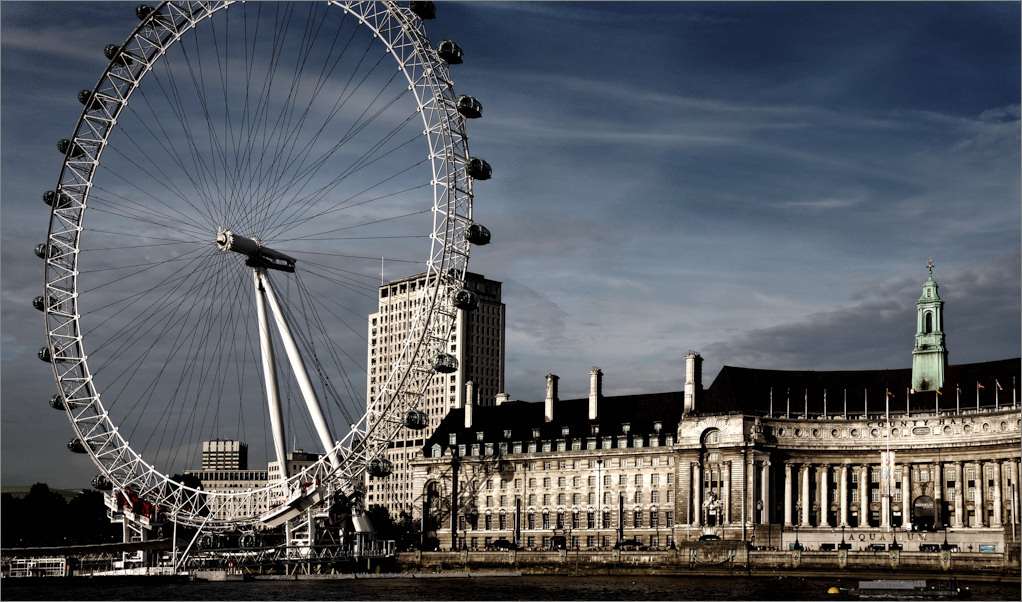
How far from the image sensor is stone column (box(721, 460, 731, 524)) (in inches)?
4909

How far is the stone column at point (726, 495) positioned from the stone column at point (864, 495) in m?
13.7

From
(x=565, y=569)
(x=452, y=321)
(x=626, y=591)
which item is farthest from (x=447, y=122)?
(x=565, y=569)

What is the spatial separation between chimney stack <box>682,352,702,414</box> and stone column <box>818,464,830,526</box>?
14.4 metres

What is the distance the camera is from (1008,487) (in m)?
118

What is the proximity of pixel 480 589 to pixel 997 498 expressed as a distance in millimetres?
56936

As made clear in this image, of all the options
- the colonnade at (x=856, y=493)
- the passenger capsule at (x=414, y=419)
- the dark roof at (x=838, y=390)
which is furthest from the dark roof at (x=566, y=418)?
the passenger capsule at (x=414, y=419)

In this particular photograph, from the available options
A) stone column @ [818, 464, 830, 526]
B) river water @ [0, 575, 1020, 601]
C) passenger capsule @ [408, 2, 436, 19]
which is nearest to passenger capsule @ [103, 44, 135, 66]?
passenger capsule @ [408, 2, 436, 19]

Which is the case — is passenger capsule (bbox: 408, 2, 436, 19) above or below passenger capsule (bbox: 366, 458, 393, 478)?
above

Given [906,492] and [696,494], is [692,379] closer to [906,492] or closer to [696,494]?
[696,494]

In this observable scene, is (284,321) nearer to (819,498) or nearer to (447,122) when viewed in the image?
(447,122)

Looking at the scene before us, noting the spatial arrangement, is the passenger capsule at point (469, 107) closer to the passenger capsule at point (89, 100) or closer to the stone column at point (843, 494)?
the passenger capsule at point (89, 100)

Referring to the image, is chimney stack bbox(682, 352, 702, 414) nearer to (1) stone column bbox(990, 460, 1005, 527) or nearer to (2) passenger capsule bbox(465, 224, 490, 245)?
(1) stone column bbox(990, 460, 1005, 527)

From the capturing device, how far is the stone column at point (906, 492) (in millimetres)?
123500

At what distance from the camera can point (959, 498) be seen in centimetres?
12056
